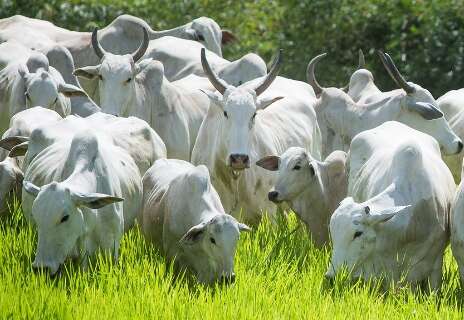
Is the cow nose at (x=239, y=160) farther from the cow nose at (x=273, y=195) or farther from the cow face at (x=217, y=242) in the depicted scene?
the cow face at (x=217, y=242)

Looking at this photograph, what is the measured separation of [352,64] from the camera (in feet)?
61.6

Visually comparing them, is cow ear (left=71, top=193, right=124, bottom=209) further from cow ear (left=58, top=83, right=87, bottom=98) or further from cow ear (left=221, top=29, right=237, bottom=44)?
cow ear (left=221, top=29, right=237, bottom=44)

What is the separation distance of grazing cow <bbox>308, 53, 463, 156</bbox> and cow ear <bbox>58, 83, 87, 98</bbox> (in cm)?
207

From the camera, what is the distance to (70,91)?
1207 cm

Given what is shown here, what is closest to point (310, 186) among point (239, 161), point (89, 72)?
point (239, 161)

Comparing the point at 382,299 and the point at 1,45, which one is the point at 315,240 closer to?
the point at 382,299

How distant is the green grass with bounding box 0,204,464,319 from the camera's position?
335 inches

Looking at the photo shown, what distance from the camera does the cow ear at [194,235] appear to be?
9094 millimetres

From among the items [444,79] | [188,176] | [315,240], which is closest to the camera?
[188,176]

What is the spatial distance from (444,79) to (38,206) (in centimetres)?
932

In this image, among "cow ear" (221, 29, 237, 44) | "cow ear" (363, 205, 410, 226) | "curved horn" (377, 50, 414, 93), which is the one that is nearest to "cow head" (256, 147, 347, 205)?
"curved horn" (377, 50, 414, 93)

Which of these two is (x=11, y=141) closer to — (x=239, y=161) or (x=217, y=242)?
(x=239, y=161)

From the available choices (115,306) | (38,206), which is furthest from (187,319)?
(38,206)

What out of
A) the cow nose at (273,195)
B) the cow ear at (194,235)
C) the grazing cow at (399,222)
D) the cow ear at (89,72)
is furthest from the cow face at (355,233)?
the cow ear at (89,72)
